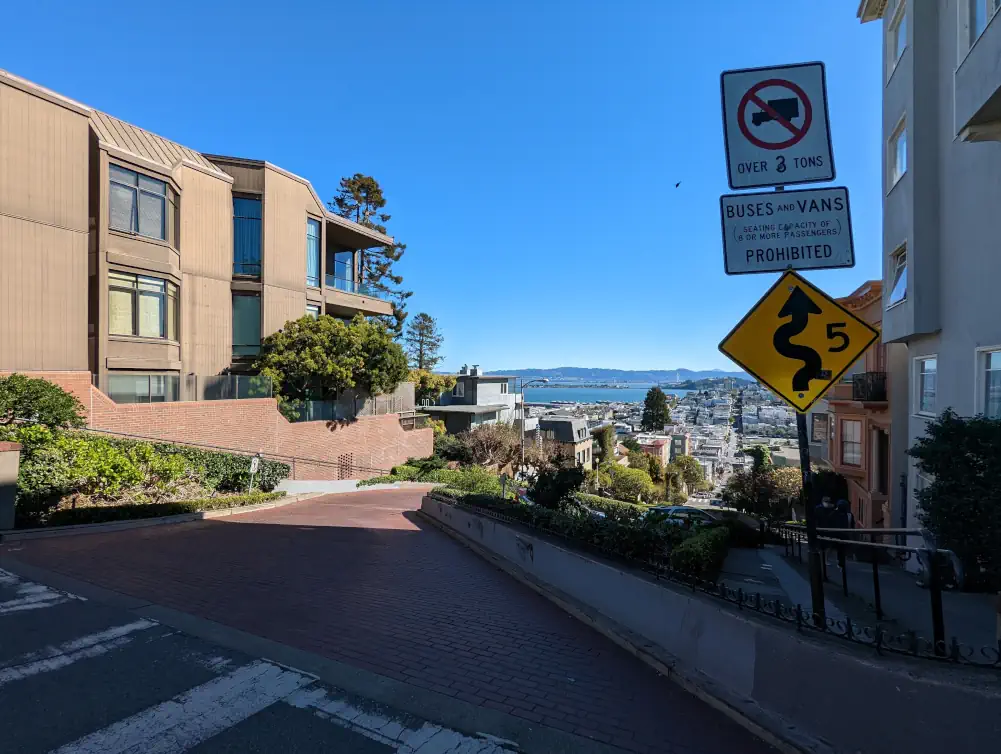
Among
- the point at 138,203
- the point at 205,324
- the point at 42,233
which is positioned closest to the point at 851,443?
the point at 205,324

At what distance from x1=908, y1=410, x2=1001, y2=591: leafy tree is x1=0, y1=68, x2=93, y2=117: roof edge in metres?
22.4

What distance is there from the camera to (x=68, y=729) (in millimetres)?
3713

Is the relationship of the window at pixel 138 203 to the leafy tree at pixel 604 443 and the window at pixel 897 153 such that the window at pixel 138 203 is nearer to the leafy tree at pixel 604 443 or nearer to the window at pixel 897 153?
the window at pixel 897 153

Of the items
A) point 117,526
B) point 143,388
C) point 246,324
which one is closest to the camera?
point 117,526

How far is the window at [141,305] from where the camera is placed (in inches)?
717

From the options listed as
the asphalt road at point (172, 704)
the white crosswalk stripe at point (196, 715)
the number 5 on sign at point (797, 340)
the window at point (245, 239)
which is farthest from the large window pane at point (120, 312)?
the number 5 on sign at point (797, 340)

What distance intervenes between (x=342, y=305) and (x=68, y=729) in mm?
26765

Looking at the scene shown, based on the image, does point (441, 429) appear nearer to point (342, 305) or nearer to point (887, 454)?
point (342, 305)

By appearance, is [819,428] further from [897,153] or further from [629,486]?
[897,153]

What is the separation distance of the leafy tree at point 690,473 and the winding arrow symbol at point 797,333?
57676mm

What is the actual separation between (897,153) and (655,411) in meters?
88.7

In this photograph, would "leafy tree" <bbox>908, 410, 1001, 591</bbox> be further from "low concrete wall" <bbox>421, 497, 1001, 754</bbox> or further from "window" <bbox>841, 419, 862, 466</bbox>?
"window" <bbox>841, 419, 862, 466</bbox>

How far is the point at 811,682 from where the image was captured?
3568mm

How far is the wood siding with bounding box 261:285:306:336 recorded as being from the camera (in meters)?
24.2
